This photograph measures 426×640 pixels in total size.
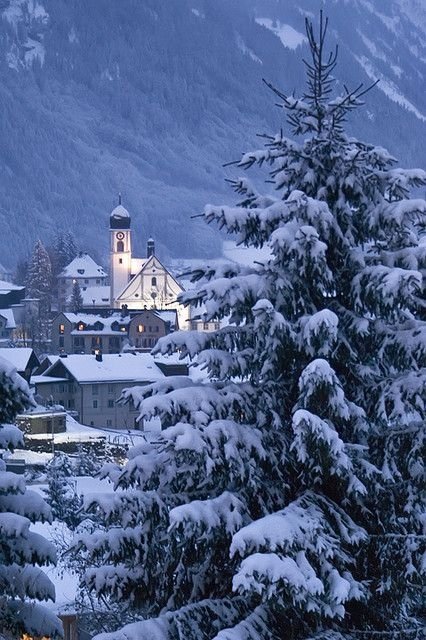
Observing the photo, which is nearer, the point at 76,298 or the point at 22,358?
the point at 22,358

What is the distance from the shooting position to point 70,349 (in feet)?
416

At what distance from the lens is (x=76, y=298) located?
16338 cm

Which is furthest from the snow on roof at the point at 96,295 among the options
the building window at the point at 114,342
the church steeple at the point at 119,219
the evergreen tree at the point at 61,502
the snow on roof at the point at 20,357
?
the evergreen tree at the point at 61,502

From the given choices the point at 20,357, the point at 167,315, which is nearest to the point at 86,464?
the point at 20,357

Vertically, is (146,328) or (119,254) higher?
(119,254)

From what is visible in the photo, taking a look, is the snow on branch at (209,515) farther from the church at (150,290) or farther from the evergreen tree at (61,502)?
the church at (150,290)

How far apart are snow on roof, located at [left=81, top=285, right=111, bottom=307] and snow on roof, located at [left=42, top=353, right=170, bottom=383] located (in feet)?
267

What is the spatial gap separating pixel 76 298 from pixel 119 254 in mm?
21681

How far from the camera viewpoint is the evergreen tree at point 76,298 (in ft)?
522

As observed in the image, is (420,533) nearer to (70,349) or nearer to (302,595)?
(302,595)

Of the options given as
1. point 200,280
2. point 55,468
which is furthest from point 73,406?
point 200,280

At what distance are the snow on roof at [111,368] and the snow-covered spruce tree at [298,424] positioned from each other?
76.5 metres

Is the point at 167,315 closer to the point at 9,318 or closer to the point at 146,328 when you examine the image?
the point at 146,328

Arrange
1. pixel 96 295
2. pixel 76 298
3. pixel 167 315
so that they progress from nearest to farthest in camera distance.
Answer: pixel 167 315 → pixel 76 298 → pixel 96 295
